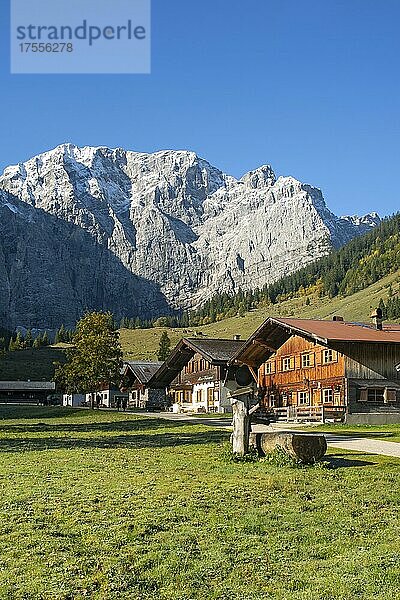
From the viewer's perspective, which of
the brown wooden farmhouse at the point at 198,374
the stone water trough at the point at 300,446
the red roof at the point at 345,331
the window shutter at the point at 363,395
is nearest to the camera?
the stone water trough at the point at 300,446

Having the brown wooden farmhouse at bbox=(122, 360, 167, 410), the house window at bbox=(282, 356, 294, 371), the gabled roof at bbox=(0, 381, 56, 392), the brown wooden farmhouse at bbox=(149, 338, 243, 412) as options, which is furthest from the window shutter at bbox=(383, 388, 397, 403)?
the gabled roof at bbox=(0, 381, 56, 392)

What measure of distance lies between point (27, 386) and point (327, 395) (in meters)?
93.0

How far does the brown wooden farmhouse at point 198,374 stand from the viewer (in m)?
70.6

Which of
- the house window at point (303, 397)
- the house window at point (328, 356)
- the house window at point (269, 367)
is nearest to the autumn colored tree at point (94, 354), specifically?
the house window at point (269, 367)

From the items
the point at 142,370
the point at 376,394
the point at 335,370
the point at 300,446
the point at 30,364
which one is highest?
the point at 30,364

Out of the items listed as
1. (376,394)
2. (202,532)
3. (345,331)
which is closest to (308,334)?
(345,331)

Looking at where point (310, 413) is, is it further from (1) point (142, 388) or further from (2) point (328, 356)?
(1) point (142, 388)

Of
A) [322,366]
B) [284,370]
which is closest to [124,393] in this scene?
[284,370]

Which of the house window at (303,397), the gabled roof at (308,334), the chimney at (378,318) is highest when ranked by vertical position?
the chimney at (378,318)

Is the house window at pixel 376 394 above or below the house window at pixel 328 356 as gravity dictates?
below

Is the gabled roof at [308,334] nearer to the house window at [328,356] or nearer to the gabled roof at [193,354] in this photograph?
the house window at [328,356]

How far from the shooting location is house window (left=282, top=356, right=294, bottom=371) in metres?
56.2

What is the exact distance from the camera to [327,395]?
50.5m

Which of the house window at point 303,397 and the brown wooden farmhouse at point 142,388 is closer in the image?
the house window at point 303,397
